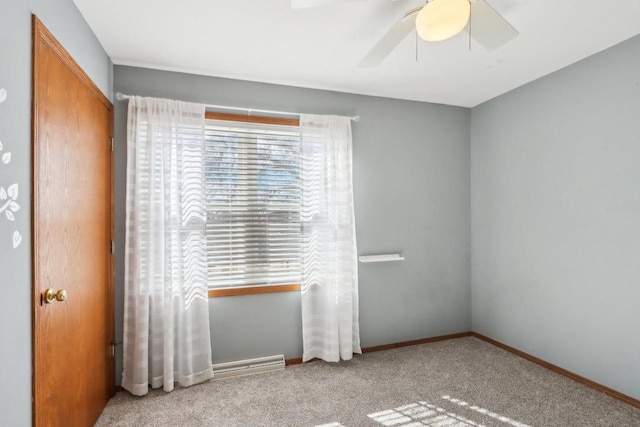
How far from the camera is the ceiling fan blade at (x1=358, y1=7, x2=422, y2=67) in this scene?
156cm

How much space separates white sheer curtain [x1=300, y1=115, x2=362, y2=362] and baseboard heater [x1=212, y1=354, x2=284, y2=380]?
0.26 meters

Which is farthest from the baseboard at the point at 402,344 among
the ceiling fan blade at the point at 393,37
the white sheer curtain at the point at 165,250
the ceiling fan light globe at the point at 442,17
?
the ceiling fan light globe at the point at 442,17

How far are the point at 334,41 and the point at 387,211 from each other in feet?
5.70

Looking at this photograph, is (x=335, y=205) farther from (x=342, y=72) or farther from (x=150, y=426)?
(x=150, y=426)

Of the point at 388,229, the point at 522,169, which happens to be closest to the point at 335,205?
the point at 388,229

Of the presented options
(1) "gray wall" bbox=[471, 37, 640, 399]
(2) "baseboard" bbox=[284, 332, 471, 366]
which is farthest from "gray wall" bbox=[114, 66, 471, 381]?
(1) "gray wall" bbox=[471, 37, 640, 399]

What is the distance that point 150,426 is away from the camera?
2123 millimetres

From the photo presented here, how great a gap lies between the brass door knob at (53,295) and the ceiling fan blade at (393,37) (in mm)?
2025

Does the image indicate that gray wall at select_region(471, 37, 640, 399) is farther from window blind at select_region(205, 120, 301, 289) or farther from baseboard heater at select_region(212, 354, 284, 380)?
baseboard heater at select_region(212, 354, 284, 380)

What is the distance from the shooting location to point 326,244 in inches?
119
